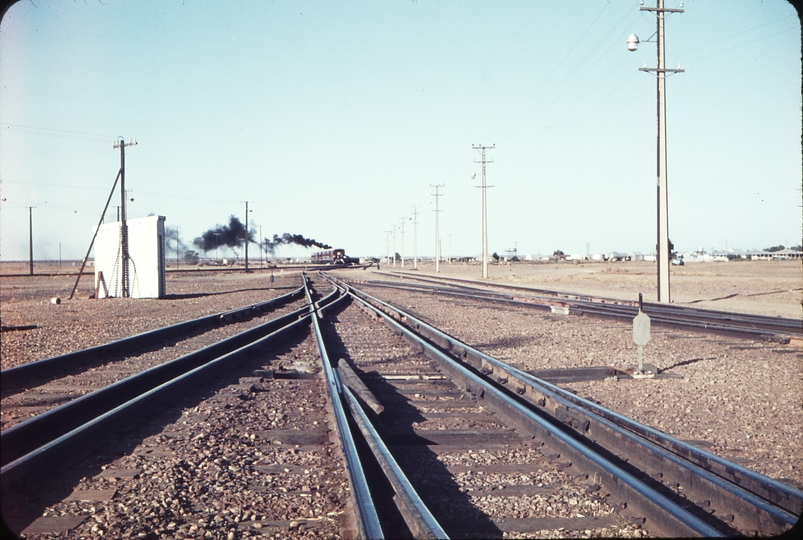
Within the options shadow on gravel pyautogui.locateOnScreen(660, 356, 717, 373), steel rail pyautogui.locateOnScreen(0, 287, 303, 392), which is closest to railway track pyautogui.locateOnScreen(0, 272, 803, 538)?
steel rail pyautogui.locateOnScreen(0, 287, 303, 392)

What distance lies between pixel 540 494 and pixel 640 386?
4315mm

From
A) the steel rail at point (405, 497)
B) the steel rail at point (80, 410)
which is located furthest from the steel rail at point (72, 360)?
the steel rail at point (405, 497)

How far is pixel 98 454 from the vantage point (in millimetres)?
5148

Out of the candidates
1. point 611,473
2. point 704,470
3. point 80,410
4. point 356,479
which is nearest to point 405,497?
point 356,479

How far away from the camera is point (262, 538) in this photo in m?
3.60

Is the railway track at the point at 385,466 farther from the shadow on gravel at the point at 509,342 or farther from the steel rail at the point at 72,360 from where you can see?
the shadow on gravel at the point at 509,342

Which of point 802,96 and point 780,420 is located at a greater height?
point 802,96

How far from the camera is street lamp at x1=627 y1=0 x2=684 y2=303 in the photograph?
72.3ft

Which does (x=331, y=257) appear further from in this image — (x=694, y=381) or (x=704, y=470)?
(x=704, y=470)

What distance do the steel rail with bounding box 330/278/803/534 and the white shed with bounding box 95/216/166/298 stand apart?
23.0m

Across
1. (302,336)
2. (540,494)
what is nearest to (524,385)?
(540,494)

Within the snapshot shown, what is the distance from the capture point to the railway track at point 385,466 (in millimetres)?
3725

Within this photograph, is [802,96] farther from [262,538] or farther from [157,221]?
[157,221]

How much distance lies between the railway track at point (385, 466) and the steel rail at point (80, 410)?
24 millimetres
